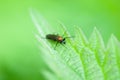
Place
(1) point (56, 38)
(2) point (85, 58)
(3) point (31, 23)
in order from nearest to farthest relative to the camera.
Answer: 1. (2) point (85, 58)
2. (1) point (56, 38)
3. (3) point (31, 23)

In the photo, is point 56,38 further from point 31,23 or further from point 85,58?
point 31,23

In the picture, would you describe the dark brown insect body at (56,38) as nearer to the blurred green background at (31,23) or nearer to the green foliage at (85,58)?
the green foliage at (85,58)

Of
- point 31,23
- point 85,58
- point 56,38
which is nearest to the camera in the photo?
point 85,58

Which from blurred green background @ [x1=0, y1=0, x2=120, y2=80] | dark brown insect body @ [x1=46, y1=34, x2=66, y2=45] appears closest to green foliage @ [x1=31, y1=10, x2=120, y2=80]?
dark brown insect body @ [x1=46, y1=34, x2=66, y2=45]

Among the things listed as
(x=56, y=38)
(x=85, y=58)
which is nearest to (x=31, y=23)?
(x=56, y=38)

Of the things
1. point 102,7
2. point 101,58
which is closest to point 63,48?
point 101,58
